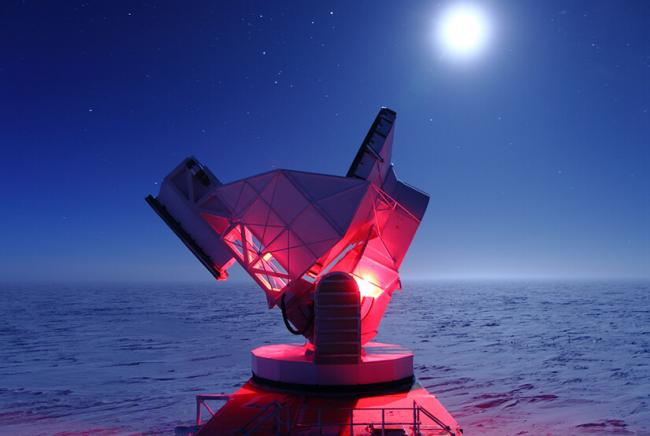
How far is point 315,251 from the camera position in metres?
22.2

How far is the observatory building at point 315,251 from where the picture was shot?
21672mm

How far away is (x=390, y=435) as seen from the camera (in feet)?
52.0

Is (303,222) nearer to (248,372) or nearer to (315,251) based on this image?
(315,251)

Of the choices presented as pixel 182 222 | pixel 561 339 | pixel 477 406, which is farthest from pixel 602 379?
pixel 182 222

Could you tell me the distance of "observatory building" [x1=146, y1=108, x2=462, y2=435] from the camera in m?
21.7

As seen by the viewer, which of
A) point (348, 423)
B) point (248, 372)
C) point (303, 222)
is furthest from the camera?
point (248, 372)

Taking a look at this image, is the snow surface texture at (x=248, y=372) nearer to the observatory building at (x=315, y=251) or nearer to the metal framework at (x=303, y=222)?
the observatory building at (x=315, y=251)

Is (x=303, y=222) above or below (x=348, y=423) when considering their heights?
above

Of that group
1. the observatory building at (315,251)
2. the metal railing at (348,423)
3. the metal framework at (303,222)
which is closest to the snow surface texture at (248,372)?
the observatory building at (315,251)

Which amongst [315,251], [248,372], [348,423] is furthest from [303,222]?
[248,372]

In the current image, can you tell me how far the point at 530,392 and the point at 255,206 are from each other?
24.9 meters

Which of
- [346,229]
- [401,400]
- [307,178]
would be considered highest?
[307,178]

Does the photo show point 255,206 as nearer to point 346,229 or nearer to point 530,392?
point 346,229

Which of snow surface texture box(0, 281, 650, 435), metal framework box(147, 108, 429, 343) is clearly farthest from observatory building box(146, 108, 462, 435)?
snow surface texture box(0, 281, 650, 435)
